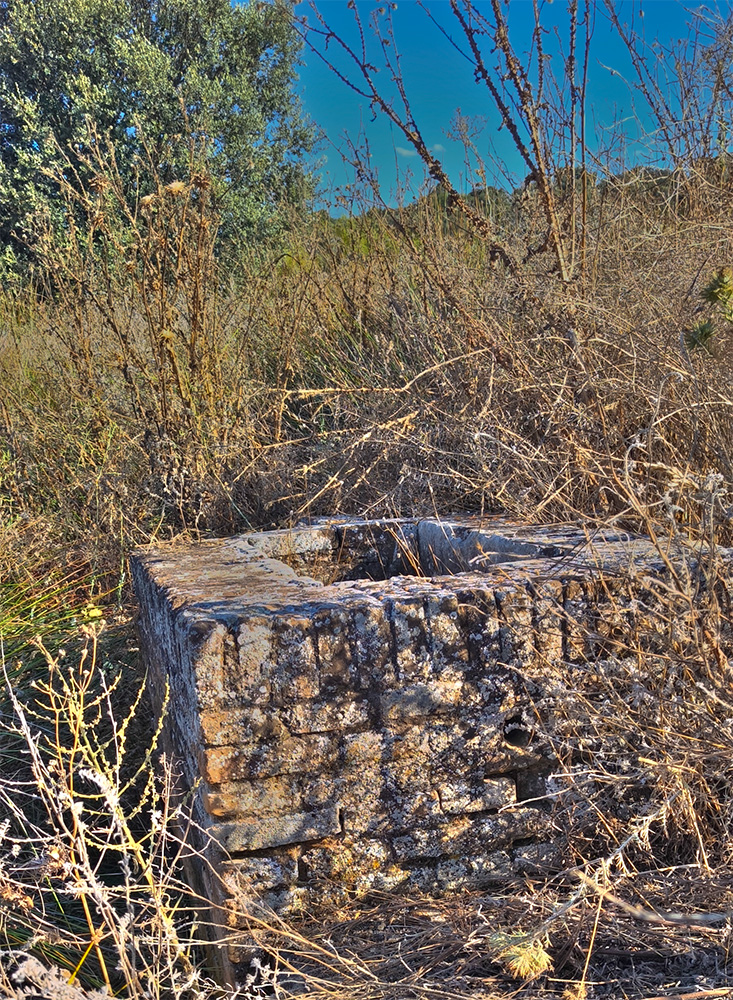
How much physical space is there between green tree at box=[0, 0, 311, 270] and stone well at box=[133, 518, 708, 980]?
34.8ft

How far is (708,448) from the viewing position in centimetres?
253

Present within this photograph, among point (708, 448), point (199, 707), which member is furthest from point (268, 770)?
point (708, 448)

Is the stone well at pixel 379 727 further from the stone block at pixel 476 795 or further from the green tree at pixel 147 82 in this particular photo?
the green tree at pixel 147 82

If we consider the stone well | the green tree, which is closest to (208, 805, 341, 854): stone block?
the stone well

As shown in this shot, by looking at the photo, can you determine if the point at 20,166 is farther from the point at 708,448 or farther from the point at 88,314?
the point at 708,448

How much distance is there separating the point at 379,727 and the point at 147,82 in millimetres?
12606

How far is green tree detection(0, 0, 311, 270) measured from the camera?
12.2 m

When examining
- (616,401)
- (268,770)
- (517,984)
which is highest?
(616,401)

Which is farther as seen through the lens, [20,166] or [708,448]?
[20,166]

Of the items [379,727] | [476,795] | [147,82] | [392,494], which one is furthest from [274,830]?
[147,82]

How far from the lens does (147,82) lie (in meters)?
12.4

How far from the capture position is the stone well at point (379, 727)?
1.92m

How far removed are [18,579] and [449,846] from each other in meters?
3.22

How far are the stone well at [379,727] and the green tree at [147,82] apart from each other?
1060 cm
